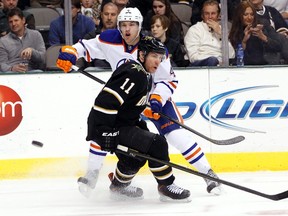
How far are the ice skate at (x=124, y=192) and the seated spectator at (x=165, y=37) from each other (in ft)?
4.83

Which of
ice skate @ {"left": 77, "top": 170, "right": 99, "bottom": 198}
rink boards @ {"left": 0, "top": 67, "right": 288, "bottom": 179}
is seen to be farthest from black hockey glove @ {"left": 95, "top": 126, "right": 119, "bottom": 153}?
rink boards @ {"left": 0, "top": 67, "right": 288, "bottom": 179}

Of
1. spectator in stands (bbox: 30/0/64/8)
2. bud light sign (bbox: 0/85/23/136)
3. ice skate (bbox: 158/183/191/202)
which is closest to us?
ice skate (bbox: 158/183/191/202)

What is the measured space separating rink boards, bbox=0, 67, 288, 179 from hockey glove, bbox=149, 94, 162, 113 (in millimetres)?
1132

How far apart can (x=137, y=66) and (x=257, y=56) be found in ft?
6.47

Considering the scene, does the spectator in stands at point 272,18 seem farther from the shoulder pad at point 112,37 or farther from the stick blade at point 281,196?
the stick blade at point 281,196

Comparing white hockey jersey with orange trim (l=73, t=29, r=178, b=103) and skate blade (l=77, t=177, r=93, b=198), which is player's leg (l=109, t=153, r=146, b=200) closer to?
skate blade (l=77, t=177, r=93, b=198)

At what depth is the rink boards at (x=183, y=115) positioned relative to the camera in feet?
20.7

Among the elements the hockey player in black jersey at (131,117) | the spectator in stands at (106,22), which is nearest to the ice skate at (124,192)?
the hockey player in black jersey at (131,117)

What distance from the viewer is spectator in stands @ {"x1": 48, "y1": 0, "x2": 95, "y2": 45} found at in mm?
6477

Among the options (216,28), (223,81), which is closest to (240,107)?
(223,81)

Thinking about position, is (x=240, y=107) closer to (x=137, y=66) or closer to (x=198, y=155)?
(x=198, y=155)

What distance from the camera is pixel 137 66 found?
4.79 metres

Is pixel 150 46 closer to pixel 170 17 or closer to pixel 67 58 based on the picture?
pixel 67 58

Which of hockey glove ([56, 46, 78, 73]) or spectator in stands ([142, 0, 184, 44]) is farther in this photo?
spectator in stands ([142, 0, 184, 44])
